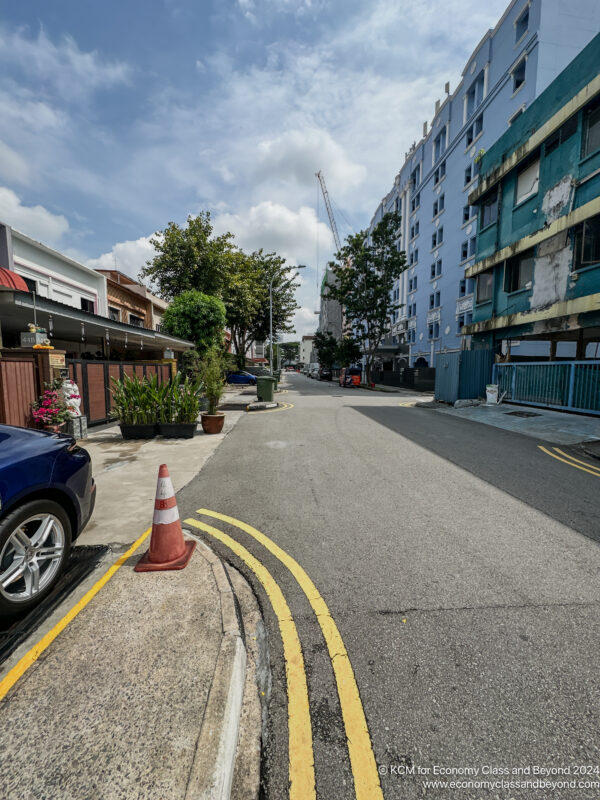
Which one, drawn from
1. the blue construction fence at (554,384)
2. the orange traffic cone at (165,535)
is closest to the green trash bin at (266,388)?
the blue construction fence at (554,384)

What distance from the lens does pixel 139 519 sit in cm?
431

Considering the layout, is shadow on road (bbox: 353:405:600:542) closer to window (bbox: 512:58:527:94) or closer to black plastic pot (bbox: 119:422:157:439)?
black plastic pot (bbox: 119:422:157:439)

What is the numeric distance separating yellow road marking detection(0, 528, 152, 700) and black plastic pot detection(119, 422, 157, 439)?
20.7 ft

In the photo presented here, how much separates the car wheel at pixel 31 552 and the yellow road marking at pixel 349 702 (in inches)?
76.0

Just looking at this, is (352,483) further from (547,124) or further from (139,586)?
(547,124)

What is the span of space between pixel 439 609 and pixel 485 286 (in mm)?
20510

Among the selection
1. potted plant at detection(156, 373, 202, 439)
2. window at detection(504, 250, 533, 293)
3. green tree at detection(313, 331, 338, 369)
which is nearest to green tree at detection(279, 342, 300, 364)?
green tree at detection(313, 331, 338, 369)

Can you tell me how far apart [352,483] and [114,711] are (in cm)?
418

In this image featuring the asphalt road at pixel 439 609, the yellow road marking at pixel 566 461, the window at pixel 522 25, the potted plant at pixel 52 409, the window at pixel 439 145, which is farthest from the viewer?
the window at pixel 439 145

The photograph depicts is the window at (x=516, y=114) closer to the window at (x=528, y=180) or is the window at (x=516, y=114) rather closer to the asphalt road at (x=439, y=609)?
the window at (x=528, y=180)

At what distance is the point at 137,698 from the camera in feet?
6.36

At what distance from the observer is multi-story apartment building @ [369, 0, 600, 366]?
19703mm

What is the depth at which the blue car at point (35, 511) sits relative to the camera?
251 cm

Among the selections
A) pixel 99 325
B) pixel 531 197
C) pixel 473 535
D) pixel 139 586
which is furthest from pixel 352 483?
pixel 531 197
